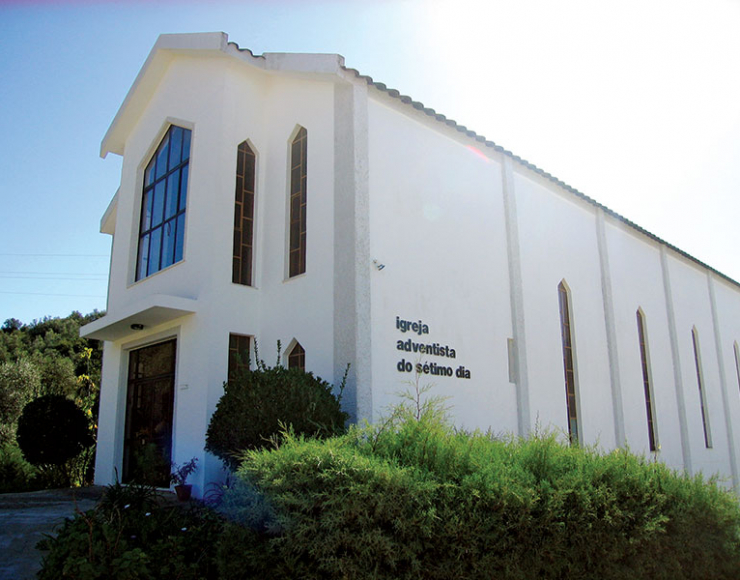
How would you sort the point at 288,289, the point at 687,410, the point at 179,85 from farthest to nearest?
the point at 687,410 < the point at 179,85 < the point at 288,289

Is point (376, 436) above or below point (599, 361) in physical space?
below

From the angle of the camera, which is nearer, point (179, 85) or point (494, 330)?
Result: point (494, 330)

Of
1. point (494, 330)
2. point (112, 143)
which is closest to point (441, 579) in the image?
point (494, 330)

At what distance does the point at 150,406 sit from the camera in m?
12.9

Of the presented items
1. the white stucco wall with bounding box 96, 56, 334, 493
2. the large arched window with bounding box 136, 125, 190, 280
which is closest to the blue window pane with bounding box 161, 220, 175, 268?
the large arched window with bounding box 136, 125, 190, 280

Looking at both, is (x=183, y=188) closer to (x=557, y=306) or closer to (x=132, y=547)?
(x=132, y=547)

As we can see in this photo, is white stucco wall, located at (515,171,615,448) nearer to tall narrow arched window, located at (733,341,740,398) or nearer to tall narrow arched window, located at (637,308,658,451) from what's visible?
tall narrow arched window, located at (637,308,658,451)

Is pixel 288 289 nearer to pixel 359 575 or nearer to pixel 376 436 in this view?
pixel 376 436

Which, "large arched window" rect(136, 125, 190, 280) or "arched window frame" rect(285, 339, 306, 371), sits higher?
"large arched window" rect(136, 125, 190, 280)

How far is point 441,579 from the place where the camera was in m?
5.19

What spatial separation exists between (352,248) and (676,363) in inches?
538

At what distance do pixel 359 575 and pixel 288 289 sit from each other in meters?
7.08

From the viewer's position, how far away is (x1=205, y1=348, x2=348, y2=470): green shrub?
27.3ft

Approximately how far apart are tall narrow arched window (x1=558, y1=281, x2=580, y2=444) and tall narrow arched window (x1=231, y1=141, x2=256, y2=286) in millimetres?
7545
